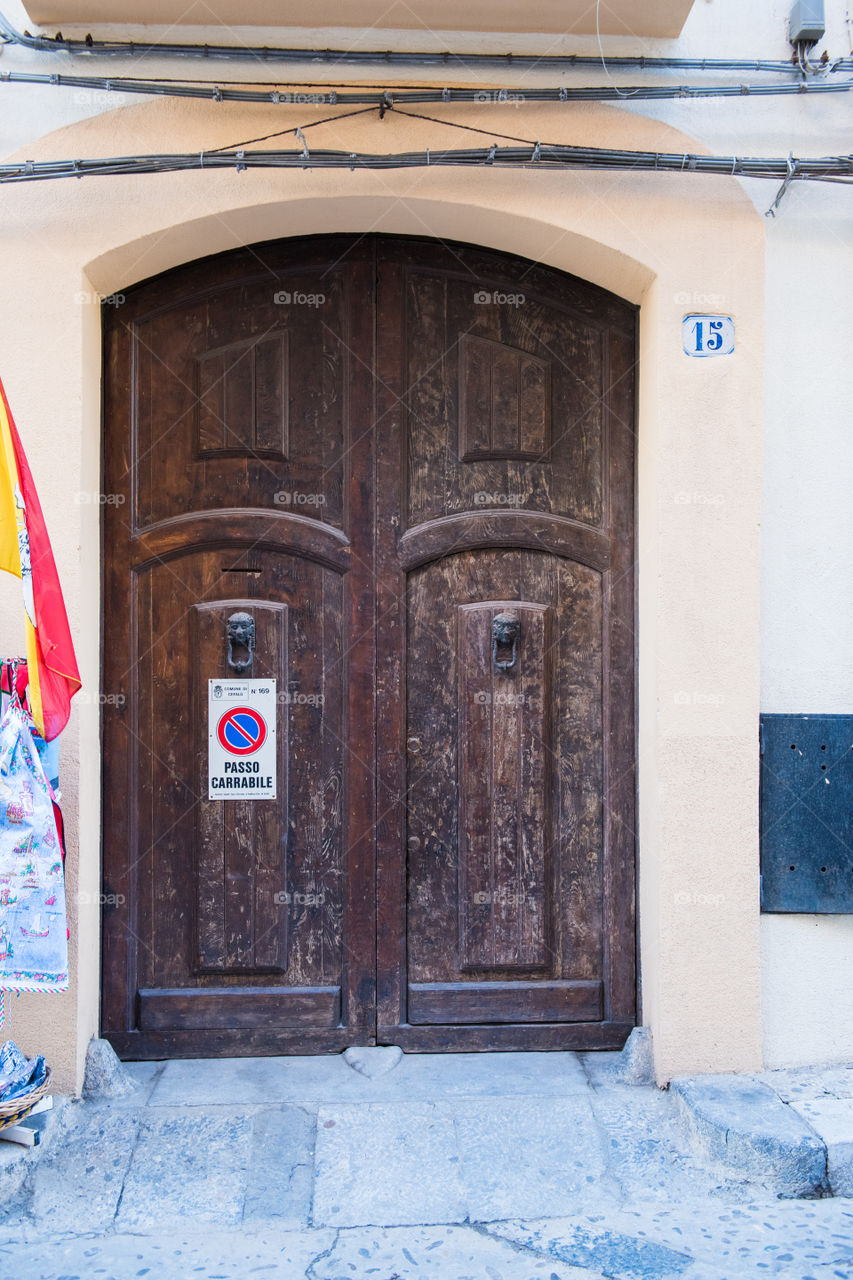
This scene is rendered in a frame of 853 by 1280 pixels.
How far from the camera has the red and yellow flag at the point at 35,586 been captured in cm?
268

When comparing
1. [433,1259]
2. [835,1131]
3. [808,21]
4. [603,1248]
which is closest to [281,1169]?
[433,1259]

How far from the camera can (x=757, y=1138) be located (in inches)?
109

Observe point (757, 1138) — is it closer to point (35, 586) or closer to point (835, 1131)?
point (835, 1131)

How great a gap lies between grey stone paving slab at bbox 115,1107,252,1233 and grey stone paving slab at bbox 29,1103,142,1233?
0.12 feet

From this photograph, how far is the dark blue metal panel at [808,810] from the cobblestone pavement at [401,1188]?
24.1 inches

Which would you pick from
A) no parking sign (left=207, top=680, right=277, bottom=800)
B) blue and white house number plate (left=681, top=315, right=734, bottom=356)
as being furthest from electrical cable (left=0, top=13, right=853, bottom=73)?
no parking sign (left=207, top=680, right=277, bottom=800)

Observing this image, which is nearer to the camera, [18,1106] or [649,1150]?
[18,1106]

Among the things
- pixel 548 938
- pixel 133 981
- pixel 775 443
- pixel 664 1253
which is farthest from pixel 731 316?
pixel 133 981

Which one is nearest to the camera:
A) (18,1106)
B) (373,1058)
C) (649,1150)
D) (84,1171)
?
(18,1106)

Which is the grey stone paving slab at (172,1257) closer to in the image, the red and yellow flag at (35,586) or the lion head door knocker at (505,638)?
the red and yellow flag at (35,586)

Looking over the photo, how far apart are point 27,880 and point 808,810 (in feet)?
8.06

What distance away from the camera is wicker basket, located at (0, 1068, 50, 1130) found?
8.69 feet

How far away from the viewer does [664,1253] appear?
98.9 inches

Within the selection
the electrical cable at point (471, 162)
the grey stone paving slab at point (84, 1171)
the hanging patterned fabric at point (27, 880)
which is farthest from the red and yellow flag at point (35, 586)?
the grey stone paving slab at point (84, 1171)
